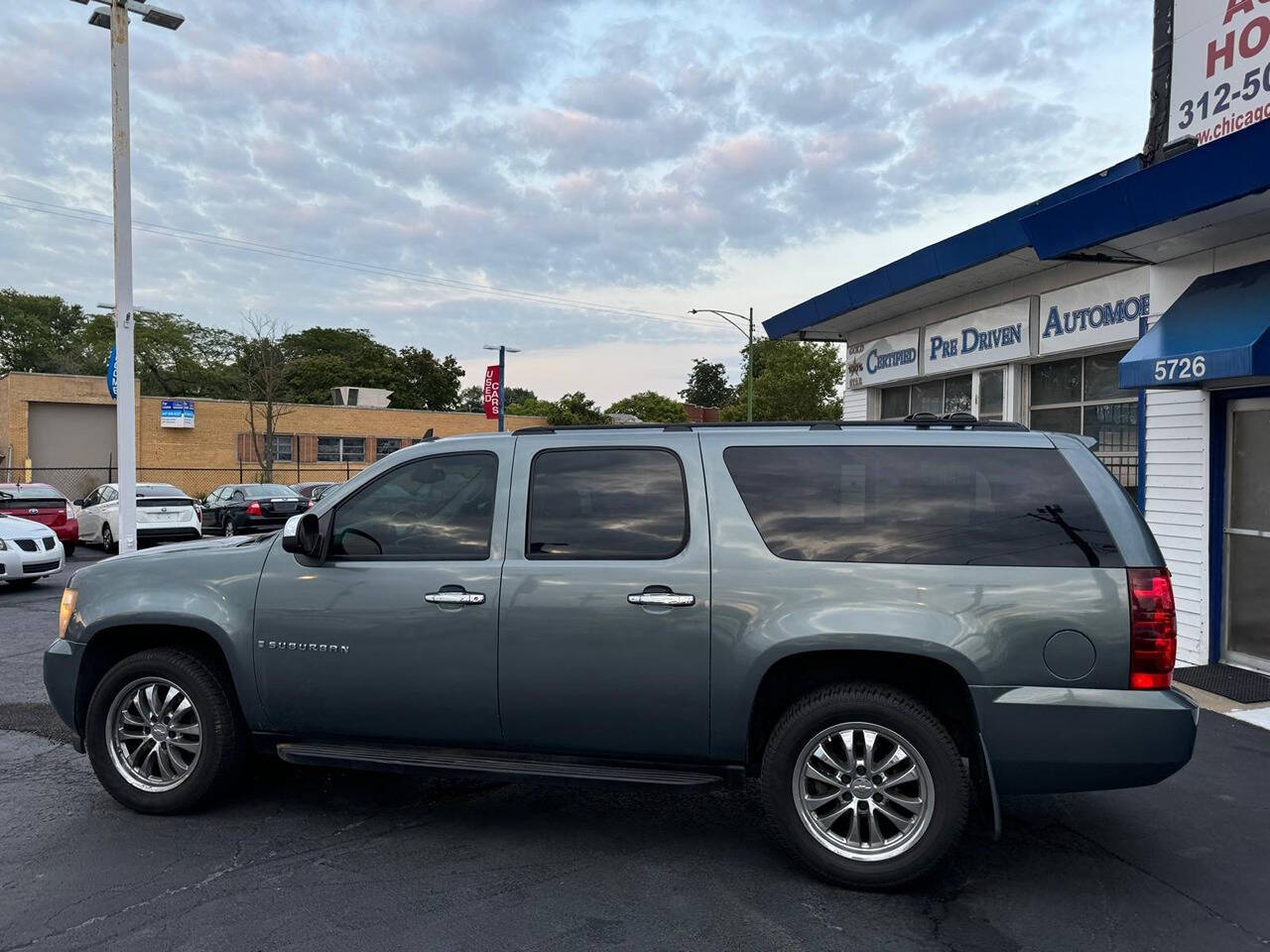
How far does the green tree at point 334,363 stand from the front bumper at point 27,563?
57.4m

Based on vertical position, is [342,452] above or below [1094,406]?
above

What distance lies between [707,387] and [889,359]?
99293 millimetres

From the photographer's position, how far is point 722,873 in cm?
397

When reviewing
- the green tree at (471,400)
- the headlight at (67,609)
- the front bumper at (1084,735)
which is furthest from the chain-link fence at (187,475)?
the green tree at (471,400)

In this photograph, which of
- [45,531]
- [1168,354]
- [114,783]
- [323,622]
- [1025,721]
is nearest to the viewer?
[1025,721]

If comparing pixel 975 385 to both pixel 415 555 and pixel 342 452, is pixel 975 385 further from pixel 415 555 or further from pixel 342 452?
pixel 342 452

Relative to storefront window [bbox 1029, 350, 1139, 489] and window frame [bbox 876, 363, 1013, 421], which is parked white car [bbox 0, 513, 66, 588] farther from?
storefront window [bbox 1029, 350, 1139, 489]

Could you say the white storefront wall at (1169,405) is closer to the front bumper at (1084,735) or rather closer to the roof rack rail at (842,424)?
the roof rack rail at (842,424)

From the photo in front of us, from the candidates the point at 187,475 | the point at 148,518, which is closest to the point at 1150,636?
the point at 148,518

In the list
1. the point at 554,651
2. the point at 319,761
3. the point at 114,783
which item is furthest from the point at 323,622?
the point at 114,783

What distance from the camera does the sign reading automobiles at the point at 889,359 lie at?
13.6 m

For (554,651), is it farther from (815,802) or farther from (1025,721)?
Answer: (1025,721)

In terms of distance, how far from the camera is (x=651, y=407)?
263ft

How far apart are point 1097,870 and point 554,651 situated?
2.56 m
